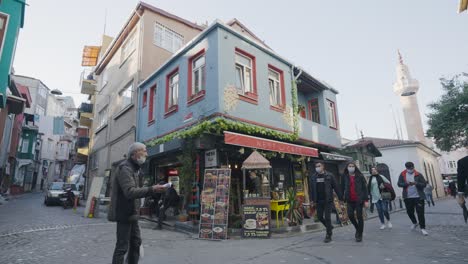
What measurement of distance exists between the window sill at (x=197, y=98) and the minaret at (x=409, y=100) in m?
45.5

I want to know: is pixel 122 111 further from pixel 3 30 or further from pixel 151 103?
pixel 3 30

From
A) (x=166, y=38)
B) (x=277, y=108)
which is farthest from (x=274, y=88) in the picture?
(x=166, y=38)

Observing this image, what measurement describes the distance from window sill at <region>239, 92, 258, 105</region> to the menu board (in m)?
4.55

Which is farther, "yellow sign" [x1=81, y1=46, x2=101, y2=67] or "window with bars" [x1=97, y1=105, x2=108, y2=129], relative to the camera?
"yellow sign" [x1=81, y1=46, x2=101, y2=67]

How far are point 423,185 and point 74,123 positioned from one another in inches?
2544

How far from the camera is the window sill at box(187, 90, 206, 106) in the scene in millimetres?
10836

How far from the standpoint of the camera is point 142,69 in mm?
15898

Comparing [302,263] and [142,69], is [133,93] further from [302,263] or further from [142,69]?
[302,263]

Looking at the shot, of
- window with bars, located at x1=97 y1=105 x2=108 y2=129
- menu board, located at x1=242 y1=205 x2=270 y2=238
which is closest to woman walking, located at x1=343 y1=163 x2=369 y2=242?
menu board, located at x1=242 y1=205 x2=270 y2=238

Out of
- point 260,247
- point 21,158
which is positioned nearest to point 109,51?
point 260,247

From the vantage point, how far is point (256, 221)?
7984 mm

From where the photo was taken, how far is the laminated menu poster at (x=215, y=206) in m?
7.78

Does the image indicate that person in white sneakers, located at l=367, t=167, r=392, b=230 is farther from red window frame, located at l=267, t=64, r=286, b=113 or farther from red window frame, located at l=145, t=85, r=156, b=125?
red window frame, located at l=145, t=85, r=156, b=125

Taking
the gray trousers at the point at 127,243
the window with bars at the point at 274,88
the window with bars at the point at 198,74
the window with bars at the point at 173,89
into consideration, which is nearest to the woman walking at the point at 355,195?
the gray trousers at the point at 127,243
